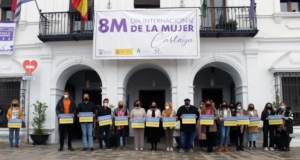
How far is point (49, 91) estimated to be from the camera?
1293cm

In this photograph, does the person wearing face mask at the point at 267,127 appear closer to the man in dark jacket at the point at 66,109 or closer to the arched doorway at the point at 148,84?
the arched doorway at the point at 148,84

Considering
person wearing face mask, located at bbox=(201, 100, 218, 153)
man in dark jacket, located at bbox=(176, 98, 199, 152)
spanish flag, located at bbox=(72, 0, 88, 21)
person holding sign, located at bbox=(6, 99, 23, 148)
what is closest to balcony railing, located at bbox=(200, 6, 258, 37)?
person wearing face mask, located at bbox=(201, 100, 218, 153)

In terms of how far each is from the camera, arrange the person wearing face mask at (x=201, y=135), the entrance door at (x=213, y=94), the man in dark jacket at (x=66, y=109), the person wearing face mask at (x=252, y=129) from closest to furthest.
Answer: the man in dark jacket at (x=66, y=109), the person wearing face mask at (x=252, y=129), the person wearing face mask at (x=201, y=135), the entrance door at (x=213, y=94)

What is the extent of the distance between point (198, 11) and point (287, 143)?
5.90m

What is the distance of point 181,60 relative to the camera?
1263 cm

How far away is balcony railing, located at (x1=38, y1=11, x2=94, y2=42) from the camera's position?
12648 mm

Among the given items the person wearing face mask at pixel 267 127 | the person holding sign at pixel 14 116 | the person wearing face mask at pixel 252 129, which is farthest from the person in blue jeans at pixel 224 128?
the person holding sign at pixel 14 116

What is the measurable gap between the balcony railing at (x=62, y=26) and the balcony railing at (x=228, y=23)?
4.89 meters

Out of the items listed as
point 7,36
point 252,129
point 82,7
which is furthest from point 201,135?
point 7,36

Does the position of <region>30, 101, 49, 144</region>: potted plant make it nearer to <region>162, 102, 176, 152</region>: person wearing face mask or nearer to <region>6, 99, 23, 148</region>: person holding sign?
<region>6, 99, 23, 148</region>: person holding sign

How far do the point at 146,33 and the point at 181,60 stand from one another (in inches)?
70.6

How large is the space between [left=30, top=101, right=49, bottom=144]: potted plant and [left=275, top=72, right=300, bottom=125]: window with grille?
30.9 ft

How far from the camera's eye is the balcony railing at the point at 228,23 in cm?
1225

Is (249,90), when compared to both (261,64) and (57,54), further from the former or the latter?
(57,54)
